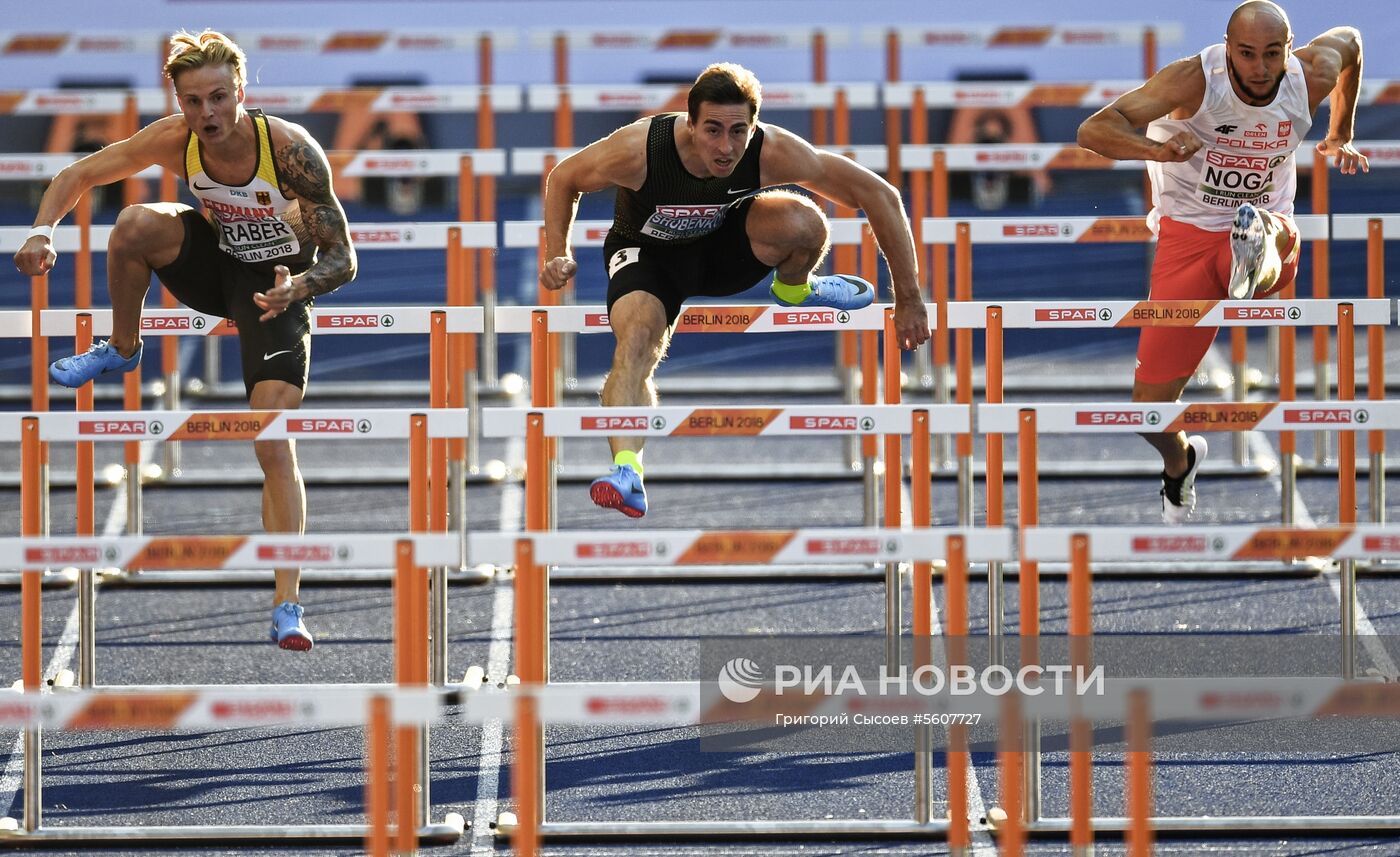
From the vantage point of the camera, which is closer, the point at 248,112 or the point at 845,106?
the point at 248,112

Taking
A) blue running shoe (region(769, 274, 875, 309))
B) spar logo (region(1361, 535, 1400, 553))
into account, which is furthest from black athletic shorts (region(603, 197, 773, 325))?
spar logo (region(1361, 535, 1400, 553))

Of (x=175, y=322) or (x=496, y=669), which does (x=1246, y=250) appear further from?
(x=175, y=322)

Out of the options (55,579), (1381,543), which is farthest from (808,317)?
(55,579)

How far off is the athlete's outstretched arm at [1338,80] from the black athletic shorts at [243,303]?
313 centimetres

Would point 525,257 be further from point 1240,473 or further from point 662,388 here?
point 1240,473

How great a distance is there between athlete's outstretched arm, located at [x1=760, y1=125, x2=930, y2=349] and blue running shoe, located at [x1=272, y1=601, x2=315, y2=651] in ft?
5.81

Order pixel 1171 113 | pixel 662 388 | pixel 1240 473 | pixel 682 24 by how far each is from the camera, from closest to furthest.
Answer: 1. pixel 1171 113
2. pixel 1240 473
3. pixel 662 388
4. pixel 682 24

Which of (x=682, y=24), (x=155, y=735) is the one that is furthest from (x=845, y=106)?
(x=682, y=24)

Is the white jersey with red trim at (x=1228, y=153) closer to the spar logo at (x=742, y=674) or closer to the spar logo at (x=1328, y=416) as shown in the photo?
the spar logo at (x=1328, y=416)

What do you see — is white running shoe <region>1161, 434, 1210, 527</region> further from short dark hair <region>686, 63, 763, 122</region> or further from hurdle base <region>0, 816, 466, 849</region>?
hurdle base <region>0, 816, 466, 849</region>

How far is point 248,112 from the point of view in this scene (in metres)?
5.86

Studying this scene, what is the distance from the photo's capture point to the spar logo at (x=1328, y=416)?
494 centimetres

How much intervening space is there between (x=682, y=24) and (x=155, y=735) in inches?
292

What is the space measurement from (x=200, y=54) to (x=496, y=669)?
2.05 m
